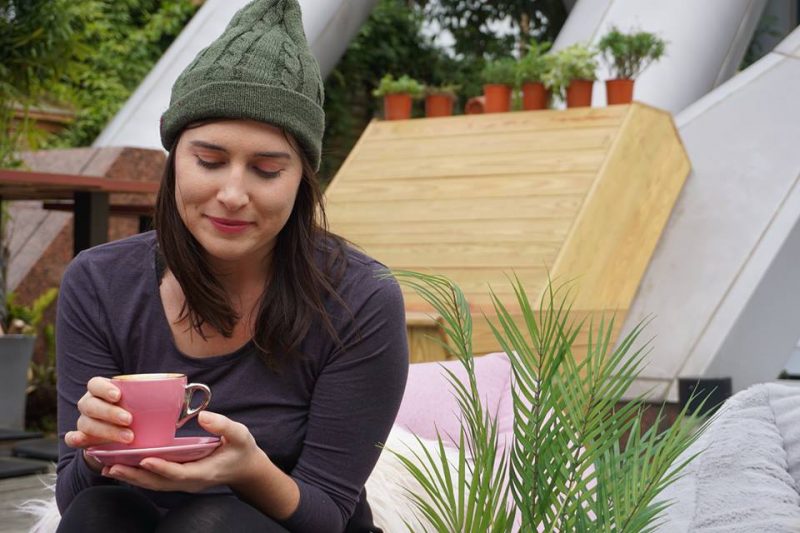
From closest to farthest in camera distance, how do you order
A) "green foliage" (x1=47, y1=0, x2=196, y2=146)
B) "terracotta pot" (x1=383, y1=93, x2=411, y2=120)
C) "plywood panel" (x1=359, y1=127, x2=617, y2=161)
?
"plywood panel" (x1=359, y1=127, x2=617, y2=161) < "terracotta pot" (x1=383, y1=93, x2=411, y2=120) < "green foliage" (x1=47, y1=0, x2=196, y2=146)

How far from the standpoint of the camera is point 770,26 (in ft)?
35.1

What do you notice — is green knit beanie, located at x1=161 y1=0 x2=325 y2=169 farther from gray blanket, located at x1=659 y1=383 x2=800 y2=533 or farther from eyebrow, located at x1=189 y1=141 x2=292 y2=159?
gray blanket, located at x1=659 y1=383 x2=800 y2=533

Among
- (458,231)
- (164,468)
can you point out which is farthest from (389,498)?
(458,231)

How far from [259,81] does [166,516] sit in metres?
0.65

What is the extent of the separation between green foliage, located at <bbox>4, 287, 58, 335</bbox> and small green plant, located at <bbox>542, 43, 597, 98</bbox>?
274 cm

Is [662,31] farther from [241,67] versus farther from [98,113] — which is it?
[241,67]

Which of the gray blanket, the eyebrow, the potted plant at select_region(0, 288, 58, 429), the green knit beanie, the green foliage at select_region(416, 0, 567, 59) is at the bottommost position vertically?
the potted plant at select_region(0, 288, 58, 429)

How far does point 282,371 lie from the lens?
190 cm

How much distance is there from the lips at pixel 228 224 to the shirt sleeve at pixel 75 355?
0.27 m

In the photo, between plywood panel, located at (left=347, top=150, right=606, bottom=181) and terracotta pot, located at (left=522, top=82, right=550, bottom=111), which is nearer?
plywood panel, located at (left=347, top=150, right=606, bottom=181)

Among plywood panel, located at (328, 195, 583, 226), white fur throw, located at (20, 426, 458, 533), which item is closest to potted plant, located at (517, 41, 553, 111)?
plywood panel, located at (328, 195, 583, 226)

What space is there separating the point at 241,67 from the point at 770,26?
9.76 metres

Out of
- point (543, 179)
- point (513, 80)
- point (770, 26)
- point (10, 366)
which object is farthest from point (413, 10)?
point (10, 366)

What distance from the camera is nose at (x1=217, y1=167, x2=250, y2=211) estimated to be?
1735 mm
